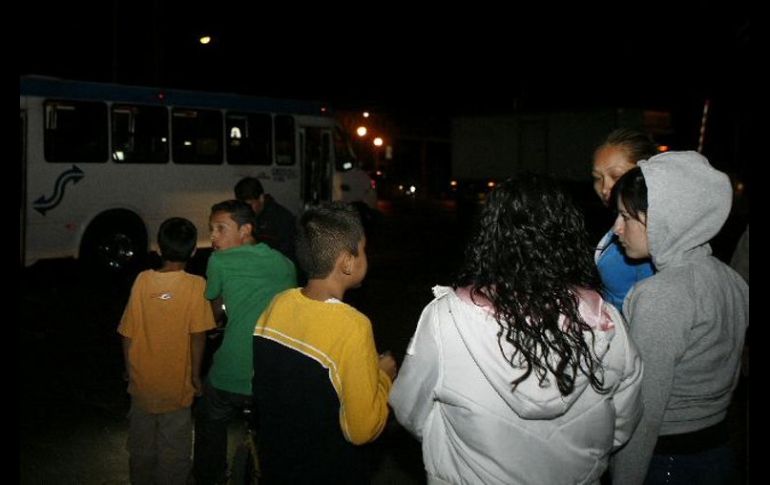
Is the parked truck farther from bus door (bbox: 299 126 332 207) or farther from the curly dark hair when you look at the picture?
the curly dark hair

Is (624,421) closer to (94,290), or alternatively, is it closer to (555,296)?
(555,296)

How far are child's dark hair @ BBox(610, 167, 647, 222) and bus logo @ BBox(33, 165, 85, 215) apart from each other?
11.4 meters

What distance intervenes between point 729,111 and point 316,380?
40.0 metres

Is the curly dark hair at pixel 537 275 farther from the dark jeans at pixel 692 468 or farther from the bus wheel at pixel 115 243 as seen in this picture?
the bus wheel at pixel 115 243

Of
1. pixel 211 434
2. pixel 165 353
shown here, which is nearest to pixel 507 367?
pixel 211 434

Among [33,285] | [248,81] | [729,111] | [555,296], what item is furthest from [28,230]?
[729,111]

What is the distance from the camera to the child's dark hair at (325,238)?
2689mm

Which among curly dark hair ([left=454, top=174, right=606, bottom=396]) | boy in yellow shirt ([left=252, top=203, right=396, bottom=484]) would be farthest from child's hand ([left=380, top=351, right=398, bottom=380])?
curly dark hair ([left=454, top=174, right=606, bottom=396])

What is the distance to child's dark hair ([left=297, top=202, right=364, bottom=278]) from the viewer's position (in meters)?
2.69

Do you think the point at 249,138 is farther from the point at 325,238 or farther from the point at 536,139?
the point at 325,238

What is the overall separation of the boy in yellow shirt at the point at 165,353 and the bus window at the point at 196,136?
409 inches

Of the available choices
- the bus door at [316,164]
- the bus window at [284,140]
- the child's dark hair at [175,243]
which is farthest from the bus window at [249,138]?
the child's dark hair at [175,243]

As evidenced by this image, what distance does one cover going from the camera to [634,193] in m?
2.56

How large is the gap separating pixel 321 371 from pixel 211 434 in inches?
62.8
